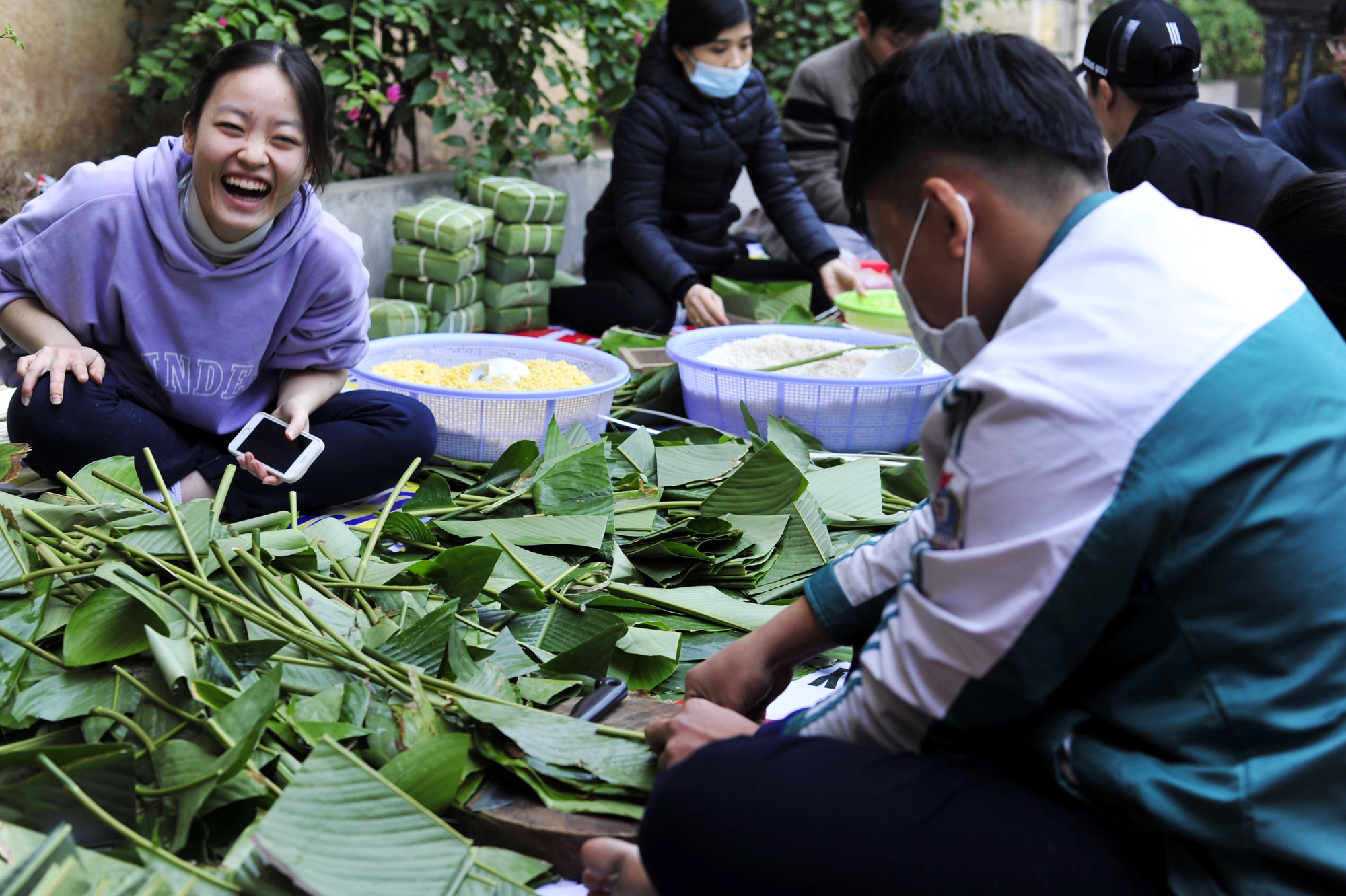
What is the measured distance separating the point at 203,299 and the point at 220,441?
10.4 inches

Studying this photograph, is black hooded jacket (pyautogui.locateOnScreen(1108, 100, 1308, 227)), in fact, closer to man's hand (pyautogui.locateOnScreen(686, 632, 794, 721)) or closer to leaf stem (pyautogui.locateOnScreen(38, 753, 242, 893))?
man's hand (pyautogui.locateOnScreen(686, 632, 794, 721))

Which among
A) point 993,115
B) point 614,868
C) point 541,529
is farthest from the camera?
point 541,529

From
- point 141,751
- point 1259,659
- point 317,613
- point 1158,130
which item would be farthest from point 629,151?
point 1259,659

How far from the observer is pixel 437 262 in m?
3.24

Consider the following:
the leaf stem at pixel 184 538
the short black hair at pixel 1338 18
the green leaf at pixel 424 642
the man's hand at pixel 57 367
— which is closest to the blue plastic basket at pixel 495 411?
the man's hand at pixel 57 367

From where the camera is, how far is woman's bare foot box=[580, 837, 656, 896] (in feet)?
3.04

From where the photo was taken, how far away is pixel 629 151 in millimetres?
3188

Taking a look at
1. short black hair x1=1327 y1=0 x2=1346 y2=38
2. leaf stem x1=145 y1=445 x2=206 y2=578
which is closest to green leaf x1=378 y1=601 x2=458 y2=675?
leaf stem x1=145 y1=445 x2=206 y2=578

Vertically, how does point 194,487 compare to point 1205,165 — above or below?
below

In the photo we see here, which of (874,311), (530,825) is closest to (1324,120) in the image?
(874,311)

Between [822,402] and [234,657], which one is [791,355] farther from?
[234,657]

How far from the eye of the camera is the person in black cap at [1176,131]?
2.10 m

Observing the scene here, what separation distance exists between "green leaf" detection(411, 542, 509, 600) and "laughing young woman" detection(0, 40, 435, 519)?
0.43 metres

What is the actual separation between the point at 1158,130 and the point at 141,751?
1999mm
